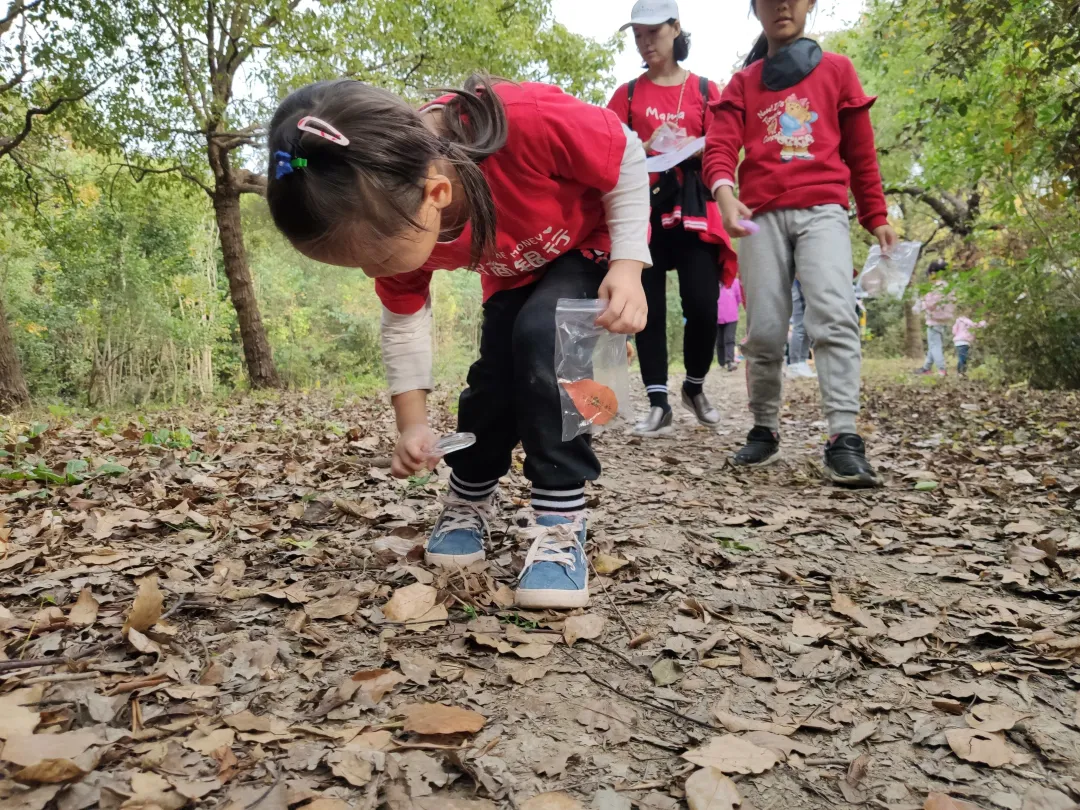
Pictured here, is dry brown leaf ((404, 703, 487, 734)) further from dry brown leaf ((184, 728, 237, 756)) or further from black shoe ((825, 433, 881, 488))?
black shoe ((825, 433, 881, 488))

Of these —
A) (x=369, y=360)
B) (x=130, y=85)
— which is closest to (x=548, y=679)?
(x=130, y=85)

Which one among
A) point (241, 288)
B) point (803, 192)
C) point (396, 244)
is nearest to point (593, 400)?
point (396, 244)

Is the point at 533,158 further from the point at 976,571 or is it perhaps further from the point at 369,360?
the point at 369,360

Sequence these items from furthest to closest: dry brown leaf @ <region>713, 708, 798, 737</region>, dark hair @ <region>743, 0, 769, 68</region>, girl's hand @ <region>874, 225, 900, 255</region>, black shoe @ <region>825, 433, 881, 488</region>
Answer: dark hair @ <region>743, 0, 769, 68</region>, girl's hand @ <region>874, 225, 900, 255</region>, black shoe @ <region>825, 433, 881, 488</region>, dry brown leaf @ <region>713, 708, 798, 737</region>

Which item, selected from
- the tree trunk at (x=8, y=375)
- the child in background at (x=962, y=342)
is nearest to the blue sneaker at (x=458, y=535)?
the tree trunk at (x=8, y=375)

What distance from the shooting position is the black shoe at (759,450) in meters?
3.39

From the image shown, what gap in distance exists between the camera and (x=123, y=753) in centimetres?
115

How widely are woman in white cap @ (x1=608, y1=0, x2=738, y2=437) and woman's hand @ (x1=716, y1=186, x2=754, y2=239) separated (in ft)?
2.10

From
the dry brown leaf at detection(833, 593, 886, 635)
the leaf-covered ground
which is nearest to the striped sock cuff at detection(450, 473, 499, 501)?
the leaf-covered ground

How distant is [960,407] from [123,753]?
594cm

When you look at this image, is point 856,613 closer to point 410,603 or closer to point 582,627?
point 582,627

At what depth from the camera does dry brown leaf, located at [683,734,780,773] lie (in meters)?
1.16

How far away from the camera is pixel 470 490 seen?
2234 millimetres

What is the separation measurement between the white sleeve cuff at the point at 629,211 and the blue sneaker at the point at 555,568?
2.41 feet
